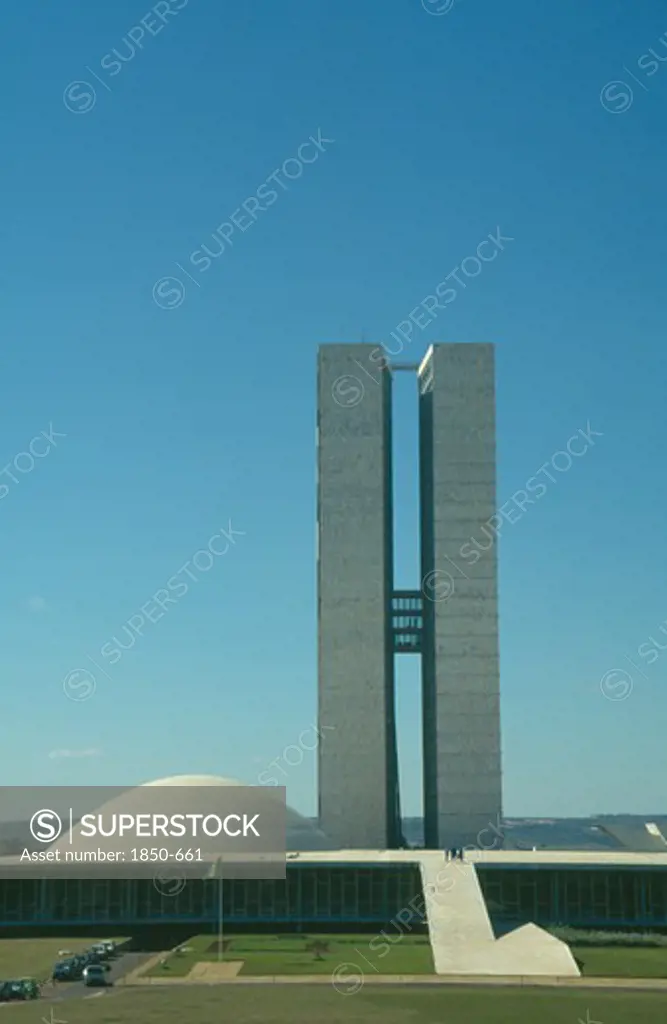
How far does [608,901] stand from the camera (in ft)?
255

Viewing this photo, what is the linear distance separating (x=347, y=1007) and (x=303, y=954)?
607 inches

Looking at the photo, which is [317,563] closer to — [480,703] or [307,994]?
[480,703]

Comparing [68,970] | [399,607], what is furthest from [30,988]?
[399,607]

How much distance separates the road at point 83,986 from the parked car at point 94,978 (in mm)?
252

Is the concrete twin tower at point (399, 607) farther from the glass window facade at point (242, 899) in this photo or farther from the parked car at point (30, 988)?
the parked car at point (30, 988)

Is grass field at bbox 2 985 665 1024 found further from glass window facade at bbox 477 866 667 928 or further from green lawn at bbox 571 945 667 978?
glass window facade at bbox 477 866 667 928

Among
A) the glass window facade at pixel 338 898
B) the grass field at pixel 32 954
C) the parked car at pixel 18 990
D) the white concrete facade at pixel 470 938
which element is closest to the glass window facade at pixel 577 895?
the glass window facade at pixel 338 898

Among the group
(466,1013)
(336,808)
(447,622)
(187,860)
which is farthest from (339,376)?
(466,1013)

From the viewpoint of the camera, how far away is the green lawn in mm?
57438

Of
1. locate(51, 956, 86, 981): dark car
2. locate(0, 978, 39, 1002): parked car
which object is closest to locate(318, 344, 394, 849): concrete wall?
locate(51, 956, 86, 981): dark car

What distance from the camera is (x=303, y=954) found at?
62.7m

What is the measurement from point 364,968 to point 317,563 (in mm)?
49307

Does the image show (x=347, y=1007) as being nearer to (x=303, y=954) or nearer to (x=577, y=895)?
(x=303, y=954)

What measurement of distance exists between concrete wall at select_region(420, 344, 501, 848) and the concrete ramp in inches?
1162
